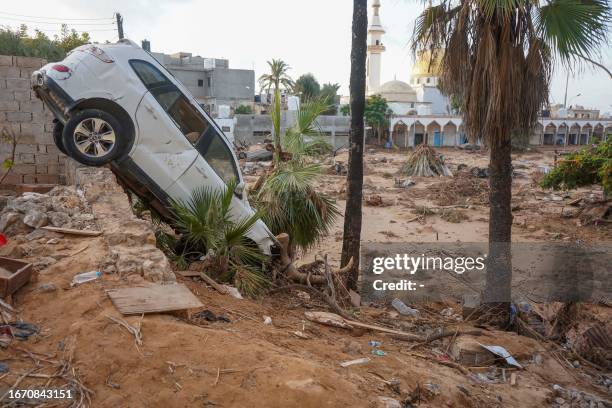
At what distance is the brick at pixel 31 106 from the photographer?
894 centimetres

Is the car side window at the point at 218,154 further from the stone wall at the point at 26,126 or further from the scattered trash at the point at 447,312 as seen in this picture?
the scattered trash at the point at 447,312

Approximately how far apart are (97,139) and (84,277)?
262cm

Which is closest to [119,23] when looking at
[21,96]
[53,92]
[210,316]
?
[21,96]

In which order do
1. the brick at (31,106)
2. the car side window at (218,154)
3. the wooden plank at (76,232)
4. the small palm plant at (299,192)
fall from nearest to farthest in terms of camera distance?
the wooden plank at (76,232)
the car side window at (218,154)
the small palm plant at (299,192)
the brick at (31,106)

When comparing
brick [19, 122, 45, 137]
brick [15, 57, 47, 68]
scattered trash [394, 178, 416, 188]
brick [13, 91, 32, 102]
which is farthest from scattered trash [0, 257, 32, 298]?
scattered trash [394, 178, 416, 188]

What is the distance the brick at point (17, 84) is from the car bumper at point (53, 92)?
94.6 inches

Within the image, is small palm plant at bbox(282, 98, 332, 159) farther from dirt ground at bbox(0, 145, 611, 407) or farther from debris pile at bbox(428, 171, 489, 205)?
debris pile at bbox(428, 171, 489, 205)

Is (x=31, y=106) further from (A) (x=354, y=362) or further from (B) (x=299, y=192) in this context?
(A) (x=354, y=362)

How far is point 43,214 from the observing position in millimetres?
6016

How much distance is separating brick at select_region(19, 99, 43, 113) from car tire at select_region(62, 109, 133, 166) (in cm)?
292

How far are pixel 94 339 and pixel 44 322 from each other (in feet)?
1.87

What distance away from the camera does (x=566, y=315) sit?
27.8 ft

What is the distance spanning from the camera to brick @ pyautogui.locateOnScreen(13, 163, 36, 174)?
9.08 m

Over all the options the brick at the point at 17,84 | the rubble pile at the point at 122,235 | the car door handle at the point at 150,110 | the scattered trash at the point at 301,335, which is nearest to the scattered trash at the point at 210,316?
the rubble pile at the point at 122,235
